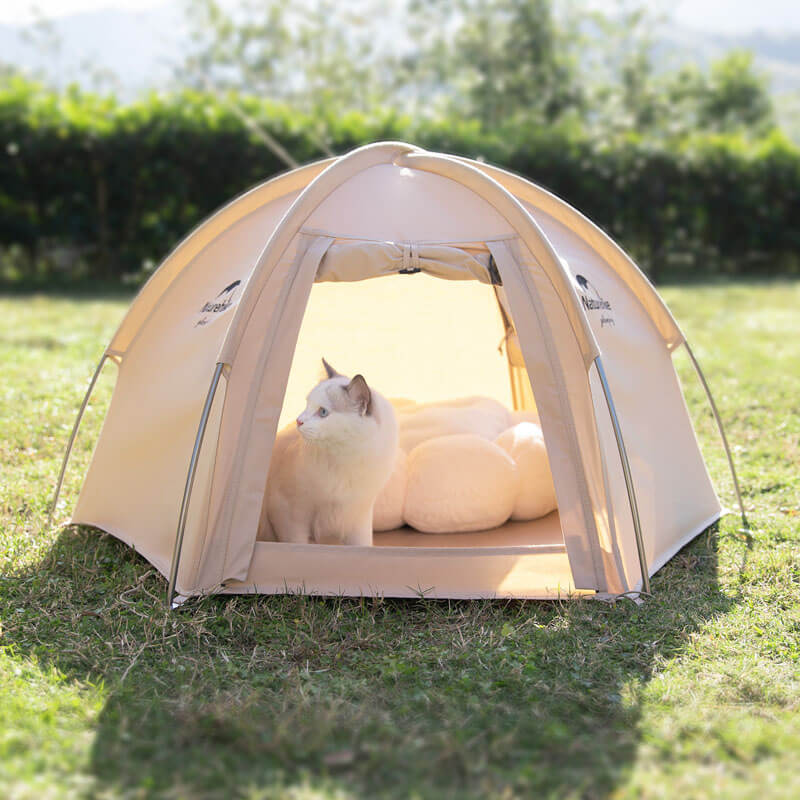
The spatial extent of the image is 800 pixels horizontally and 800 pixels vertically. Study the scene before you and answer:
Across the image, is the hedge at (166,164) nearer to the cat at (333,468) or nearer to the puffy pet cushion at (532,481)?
the puffy pet cushion at (532,481)

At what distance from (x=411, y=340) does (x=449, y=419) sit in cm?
72

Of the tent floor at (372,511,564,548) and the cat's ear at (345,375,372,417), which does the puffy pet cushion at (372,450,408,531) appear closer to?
the tent floor at (372,511,564,548)

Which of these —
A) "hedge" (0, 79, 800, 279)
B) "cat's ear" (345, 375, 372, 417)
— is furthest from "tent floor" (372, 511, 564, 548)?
"hedge" (0, 79, 800, 279)

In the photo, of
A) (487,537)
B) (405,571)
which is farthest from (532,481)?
(405,571)

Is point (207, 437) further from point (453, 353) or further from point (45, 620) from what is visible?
point (453, 353)

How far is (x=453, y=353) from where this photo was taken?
5.39m

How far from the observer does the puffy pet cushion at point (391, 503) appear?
4.22 m

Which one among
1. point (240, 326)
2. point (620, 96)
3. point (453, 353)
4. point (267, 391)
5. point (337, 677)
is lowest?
point (337, 677)

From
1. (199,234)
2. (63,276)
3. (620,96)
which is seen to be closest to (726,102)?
(620,96)

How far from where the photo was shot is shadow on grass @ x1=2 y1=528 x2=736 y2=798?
2236 mm

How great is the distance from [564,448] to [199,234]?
1.94m

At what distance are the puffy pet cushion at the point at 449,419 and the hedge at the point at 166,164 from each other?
25.7ft

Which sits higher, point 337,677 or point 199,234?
point 199,234

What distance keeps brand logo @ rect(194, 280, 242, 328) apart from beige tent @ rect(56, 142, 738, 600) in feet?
0.04
